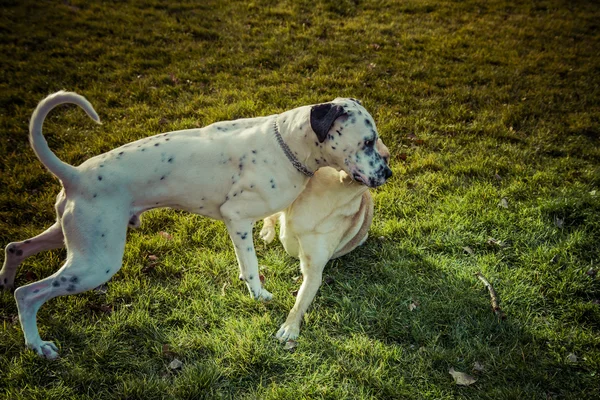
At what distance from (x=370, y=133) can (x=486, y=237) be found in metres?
2.24

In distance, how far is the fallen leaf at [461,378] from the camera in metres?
3.21

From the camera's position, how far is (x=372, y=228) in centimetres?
471

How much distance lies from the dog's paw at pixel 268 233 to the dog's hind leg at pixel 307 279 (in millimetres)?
799

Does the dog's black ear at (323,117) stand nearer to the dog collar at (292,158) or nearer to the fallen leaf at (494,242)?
the dog collar at (292,158)

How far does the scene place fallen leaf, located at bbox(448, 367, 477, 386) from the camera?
3.21 m

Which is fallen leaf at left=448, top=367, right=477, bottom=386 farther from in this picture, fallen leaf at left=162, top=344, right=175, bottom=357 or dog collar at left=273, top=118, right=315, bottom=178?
fallen leaf at left=162, top=344, right=175, bottom=357

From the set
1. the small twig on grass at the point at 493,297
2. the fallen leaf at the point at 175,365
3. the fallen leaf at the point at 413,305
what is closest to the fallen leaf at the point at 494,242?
the small twig on grass at the point at 493,297

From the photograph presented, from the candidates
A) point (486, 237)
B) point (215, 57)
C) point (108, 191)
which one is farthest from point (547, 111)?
point (108, 191)

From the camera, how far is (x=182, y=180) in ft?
10.6

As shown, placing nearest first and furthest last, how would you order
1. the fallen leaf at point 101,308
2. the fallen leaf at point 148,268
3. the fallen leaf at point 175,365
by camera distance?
the fallen leaf at point 175,365 → the fallen leaf at point 101,308 → the fallen leaf at point 148,268

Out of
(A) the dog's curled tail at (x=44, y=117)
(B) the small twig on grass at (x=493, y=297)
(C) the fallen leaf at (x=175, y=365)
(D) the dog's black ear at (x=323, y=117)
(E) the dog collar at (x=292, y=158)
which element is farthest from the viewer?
(B) the small twig on grass at (x=493, y=297)

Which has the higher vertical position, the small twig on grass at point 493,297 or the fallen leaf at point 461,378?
the small twig on grass at point 493,297

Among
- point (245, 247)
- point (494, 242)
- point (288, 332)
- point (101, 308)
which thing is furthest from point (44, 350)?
point (494, 242)

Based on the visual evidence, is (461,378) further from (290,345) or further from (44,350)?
(44,350)
